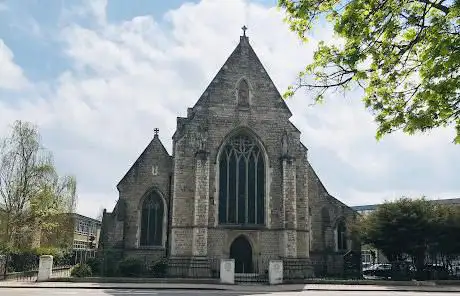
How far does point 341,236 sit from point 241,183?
9.02 m

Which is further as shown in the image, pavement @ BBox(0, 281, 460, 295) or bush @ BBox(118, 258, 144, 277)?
bush @ BBox(118, 258, 144, 277)

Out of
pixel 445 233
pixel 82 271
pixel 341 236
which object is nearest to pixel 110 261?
pixel 82 271

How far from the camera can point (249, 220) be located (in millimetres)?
29172

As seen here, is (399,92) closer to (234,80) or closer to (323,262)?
(234,80)

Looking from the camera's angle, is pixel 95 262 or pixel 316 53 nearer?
pixel 316 53

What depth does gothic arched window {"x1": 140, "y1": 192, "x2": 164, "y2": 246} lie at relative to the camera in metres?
30.7

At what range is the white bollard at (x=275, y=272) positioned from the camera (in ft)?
79.1

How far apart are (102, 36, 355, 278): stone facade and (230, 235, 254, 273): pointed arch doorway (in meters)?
0.25

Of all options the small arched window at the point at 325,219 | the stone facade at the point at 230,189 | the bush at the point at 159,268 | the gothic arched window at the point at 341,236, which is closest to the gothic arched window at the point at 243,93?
the stone facade at the point at 230,189

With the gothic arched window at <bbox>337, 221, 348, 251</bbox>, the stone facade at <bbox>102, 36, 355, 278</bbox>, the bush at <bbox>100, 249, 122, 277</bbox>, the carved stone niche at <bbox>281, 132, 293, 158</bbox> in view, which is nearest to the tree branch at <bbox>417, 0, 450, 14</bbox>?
the stone facade at <bbox>102, 36, 355, 278</bbox>

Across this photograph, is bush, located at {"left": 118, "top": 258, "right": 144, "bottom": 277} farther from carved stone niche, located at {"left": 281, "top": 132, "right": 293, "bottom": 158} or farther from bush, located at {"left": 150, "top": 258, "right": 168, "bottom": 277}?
carved stone niche, located at {"left": 281, "top": 132, "right": 293, "bottom": 158}

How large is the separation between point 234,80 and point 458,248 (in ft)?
57.4

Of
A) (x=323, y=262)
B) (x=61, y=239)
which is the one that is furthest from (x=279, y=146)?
(x=61, y=239)

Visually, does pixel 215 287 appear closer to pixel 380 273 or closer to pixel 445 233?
pixel 445 233
